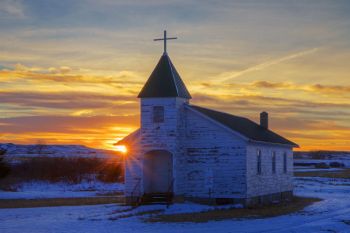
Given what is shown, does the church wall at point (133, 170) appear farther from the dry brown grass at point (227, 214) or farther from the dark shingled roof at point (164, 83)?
the dry brown grass at point (227, 214)

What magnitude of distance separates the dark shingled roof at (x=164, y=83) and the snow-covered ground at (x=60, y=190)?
1370 cm

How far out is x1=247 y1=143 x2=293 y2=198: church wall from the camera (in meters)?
35.6

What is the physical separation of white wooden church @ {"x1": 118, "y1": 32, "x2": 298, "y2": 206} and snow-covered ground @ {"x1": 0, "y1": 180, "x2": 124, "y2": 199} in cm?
1116

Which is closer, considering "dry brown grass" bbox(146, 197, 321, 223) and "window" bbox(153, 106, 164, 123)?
"dry brown grass" bbox(146, 197, 321, 223)

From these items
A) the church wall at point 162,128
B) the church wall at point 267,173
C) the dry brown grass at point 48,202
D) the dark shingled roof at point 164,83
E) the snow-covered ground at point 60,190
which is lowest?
the dry brown grass at point 48,202

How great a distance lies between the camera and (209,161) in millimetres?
35062

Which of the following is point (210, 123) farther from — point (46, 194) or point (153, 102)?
point (46, 194)

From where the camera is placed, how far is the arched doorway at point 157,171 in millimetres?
35656

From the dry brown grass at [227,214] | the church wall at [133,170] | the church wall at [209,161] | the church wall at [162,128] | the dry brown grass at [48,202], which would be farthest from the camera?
the dry brown grass at [48,202]

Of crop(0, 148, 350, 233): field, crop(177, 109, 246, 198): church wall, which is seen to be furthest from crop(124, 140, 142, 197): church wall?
crop(177, 109, 246, 198): church wall

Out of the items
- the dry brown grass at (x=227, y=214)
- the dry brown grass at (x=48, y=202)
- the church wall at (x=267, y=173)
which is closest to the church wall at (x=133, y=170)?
the dry brown grass at (x=48, y=202)

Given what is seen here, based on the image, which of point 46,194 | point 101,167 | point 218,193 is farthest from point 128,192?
point 101,167

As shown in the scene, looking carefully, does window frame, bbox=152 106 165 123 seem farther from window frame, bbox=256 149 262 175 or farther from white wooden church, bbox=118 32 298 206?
window frame, bbox=256 149 262 175

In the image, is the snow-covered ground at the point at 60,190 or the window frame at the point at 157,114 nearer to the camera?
the window frame at the point at 157,114
